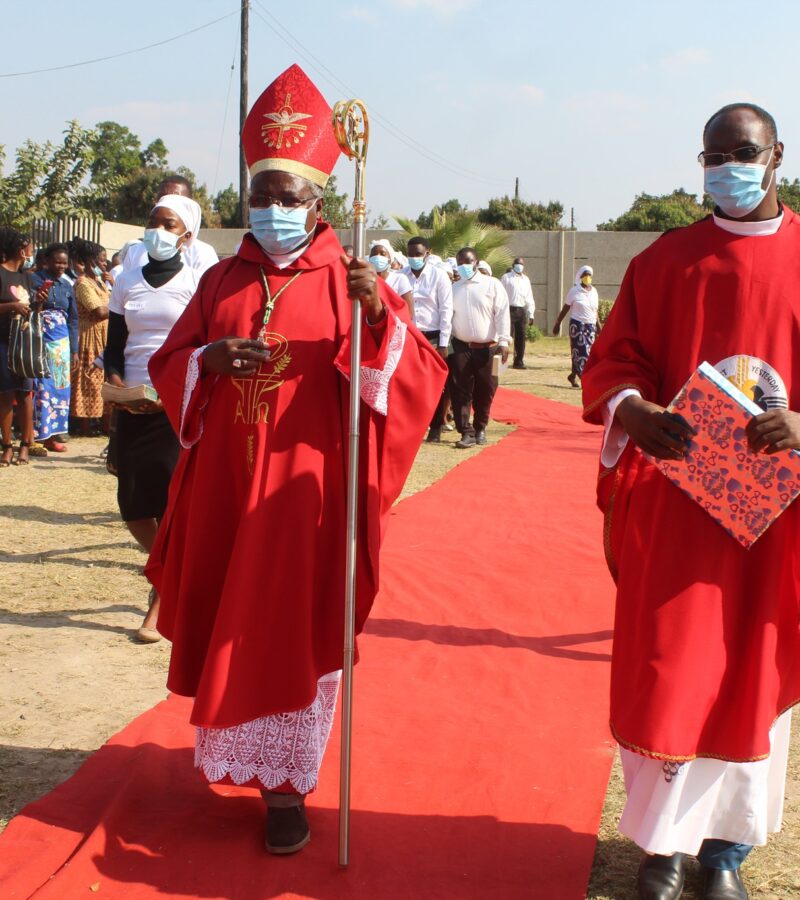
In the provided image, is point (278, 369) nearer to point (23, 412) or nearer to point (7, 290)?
point (7, 290)

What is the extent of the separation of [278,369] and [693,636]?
152 centimetres

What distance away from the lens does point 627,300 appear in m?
3.41

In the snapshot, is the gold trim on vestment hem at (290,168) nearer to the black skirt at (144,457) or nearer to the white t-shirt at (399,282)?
the black skirt at (144,457)

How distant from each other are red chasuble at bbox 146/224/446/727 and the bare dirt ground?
3.05ft

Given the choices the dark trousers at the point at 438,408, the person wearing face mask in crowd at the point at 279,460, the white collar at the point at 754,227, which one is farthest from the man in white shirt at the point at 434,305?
the white collar at the point at 754,227

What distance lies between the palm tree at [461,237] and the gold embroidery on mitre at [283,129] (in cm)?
1894

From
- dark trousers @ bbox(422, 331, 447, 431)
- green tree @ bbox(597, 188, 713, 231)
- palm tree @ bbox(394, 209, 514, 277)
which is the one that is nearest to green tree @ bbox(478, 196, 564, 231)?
green tree @ bbox(597, 188, 713, 231)

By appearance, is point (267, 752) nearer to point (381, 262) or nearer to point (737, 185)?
point (737, 185)

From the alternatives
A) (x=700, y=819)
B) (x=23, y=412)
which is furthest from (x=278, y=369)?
(x=23, y=412)

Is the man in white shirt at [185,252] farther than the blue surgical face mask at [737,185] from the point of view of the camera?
Yes

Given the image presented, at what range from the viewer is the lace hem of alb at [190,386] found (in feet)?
11.9

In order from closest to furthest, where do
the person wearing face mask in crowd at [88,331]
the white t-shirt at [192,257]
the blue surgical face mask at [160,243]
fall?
1. the blue surgical face mask at [160,243]
2. the white t-shirt at [192,257]
3. the person wearing face mask in crowd at [88,331]

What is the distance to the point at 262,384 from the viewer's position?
3609 millimetres

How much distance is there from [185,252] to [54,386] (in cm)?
644
